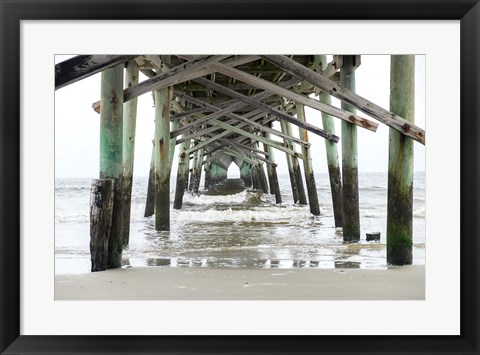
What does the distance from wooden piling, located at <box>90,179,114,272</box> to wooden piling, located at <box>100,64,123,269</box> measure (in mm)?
99

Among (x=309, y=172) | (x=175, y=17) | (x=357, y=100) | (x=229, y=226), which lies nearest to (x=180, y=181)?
(x=309, y=172)

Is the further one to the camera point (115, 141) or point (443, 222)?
point (115, 141)

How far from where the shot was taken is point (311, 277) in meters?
2.82

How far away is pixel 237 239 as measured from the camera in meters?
4.96

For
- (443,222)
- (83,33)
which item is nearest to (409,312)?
(443,222)

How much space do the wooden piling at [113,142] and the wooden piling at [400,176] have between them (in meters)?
1.85

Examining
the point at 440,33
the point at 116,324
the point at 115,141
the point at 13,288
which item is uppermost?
the point at 440,33

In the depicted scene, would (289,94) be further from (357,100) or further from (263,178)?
(263,178)

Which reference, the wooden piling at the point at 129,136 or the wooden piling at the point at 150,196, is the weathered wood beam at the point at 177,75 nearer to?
the wooden piling at the point at 129,136

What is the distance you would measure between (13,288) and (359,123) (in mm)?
3037

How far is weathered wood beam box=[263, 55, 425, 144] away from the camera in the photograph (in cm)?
322

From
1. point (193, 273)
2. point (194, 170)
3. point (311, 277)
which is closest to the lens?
point (311, 277)

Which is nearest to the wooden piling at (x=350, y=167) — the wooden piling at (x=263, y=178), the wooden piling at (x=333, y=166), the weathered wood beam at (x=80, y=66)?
the wooden piling at (x=333, y=166)

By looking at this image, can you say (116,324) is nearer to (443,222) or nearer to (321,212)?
(443,222)
